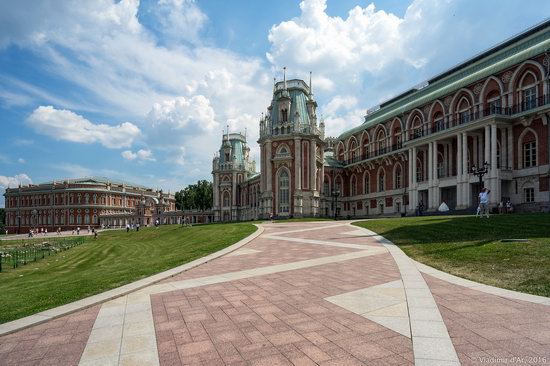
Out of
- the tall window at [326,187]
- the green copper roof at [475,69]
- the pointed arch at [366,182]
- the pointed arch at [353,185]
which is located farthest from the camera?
the tall window at [326,187]

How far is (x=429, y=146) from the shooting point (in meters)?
41.8

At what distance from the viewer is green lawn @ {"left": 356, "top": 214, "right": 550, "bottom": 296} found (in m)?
8.32

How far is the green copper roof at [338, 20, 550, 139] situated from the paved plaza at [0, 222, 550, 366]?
35105mm

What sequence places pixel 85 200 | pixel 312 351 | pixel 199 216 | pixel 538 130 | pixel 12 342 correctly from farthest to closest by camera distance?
pixel 85 200
pixel 199 216
pixel 538 130
pixel 12 342
pixel 312 351

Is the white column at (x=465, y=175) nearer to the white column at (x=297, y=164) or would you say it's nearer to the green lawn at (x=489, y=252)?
the green lawn at (x=489, y=252)

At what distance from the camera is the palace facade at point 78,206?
95688 mm

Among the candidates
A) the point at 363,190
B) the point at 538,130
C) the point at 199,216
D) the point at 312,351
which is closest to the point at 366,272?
the point at 312,351

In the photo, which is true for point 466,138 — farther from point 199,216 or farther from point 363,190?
point 199,216

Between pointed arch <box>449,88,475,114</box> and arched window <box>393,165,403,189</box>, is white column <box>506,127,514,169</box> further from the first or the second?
arched window <box>393,165,403,189</box>

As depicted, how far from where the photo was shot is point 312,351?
473 centimetres

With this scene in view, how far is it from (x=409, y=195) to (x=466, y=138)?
1086 centimetres

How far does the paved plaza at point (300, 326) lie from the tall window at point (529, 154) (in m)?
30.3

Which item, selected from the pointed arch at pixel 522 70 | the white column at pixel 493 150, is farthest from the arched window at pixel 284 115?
the pointed arch at pixel 522 70

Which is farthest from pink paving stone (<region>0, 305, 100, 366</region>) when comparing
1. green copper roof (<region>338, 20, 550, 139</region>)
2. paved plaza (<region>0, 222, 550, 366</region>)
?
green copper roof (<region>338, 20, 550, 139</region>)
